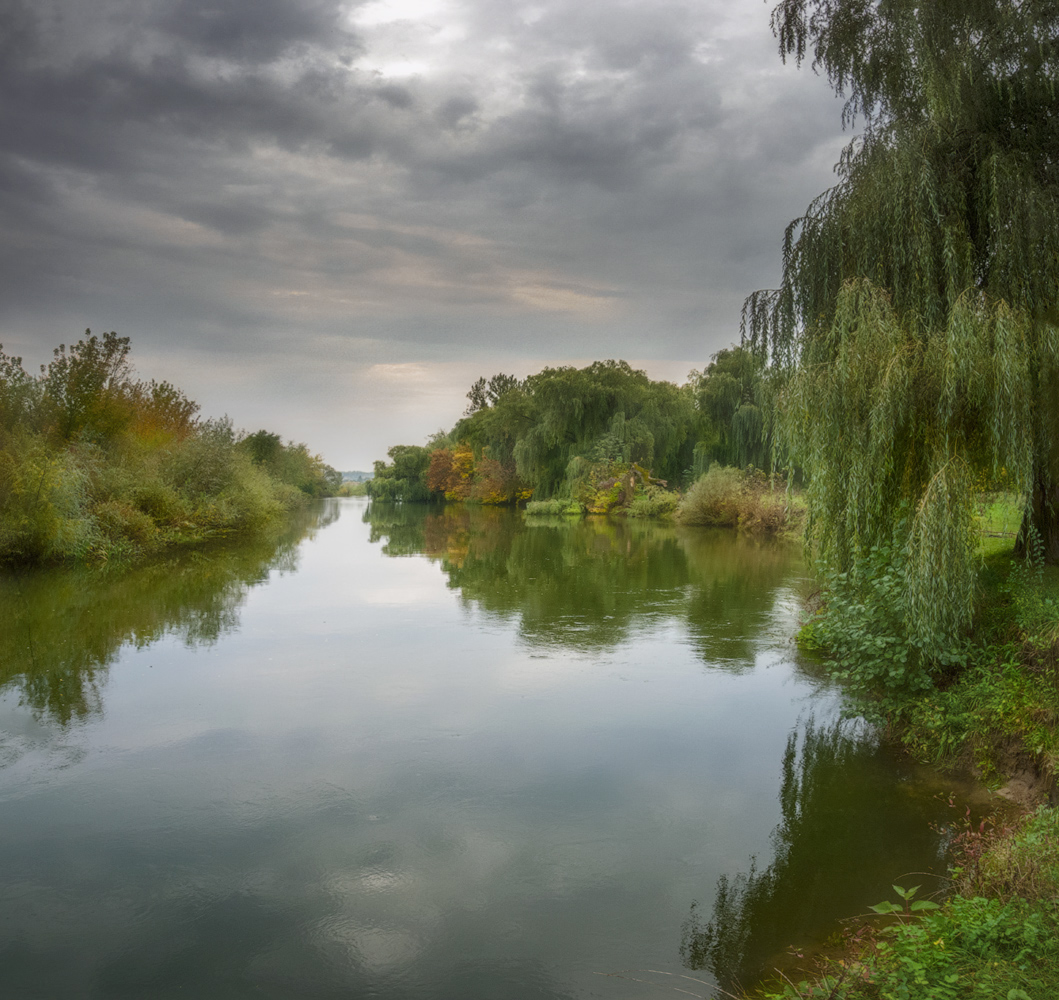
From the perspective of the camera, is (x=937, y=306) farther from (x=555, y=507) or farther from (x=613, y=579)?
(x=555, y=507)

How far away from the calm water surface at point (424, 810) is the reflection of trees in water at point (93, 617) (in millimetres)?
82

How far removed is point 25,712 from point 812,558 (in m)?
8.95

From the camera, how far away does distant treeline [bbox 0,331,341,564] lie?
17078 mm

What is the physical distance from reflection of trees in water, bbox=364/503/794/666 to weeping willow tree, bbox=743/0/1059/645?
3699 mm

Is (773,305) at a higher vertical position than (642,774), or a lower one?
higher

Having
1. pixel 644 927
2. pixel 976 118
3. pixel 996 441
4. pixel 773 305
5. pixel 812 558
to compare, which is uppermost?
pixel 976 118

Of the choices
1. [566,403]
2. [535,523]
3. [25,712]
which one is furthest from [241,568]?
[566,403]

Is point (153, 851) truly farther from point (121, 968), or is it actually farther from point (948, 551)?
point (948, 551)

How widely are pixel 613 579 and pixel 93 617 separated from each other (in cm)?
1082

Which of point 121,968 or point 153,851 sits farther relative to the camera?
point 153,851

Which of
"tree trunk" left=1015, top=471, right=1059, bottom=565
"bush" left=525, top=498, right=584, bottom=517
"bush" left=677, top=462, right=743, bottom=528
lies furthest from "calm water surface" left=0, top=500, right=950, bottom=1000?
"bush" left=525, top=498, right=584, bottom=517

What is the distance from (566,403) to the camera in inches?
1822

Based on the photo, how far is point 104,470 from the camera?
2156 centimetres

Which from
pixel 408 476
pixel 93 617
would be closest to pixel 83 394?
pixel 93 617
